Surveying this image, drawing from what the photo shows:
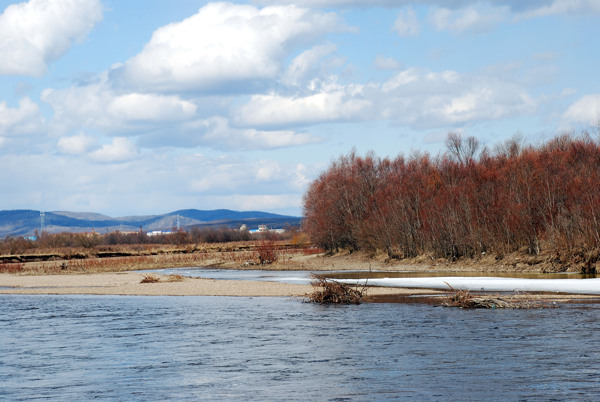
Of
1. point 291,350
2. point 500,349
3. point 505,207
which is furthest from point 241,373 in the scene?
point 505,207

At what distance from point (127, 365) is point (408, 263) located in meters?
48.2

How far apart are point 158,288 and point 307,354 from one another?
27555 millimetres

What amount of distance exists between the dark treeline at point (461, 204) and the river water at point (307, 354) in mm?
27129

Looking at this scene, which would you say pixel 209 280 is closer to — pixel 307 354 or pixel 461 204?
pixel 461 204

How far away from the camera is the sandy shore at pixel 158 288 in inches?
1628


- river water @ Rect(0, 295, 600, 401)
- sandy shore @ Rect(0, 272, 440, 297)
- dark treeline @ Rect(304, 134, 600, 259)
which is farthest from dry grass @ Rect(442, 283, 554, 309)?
dark treeline @ Rect(304, 134, 600, 259)

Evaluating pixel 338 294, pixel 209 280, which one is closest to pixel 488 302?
pixel 338 294

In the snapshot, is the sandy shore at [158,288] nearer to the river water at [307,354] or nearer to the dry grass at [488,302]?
the dry grass at [488,302]

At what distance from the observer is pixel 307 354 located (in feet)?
68.1

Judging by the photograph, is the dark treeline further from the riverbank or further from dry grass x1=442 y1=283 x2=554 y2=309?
dry grass x1=442 y1=283 x2=554 y2=309

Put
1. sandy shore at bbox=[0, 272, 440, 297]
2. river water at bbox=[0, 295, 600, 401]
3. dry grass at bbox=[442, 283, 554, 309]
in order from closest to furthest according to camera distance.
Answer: river water at bbox=[0, 295, 600, 401] → dry grass at bbox=[442, 283, 554, 309] → sandy shore at bbox=[0, 272, 440, 297]

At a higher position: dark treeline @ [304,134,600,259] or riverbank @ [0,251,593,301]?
dark treeline @ [304,134,600,259]

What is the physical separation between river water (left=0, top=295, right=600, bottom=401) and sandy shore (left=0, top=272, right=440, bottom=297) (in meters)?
8.45

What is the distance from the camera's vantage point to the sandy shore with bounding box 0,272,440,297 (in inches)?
1628
